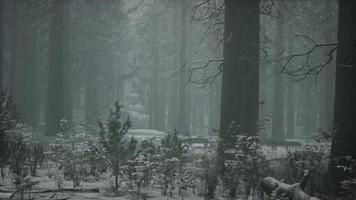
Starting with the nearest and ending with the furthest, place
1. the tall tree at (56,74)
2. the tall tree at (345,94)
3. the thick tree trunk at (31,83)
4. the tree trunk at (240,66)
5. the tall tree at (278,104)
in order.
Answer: the tall tree at (345,94)
the tree trunk at (240,66)
the tall tree at (56,74)
the tall tree at (278,104)
the thick tree trunk at (31,83)

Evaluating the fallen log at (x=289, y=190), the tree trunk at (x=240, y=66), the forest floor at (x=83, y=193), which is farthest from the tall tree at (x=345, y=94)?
the tree trunk at (x=240, y=66)

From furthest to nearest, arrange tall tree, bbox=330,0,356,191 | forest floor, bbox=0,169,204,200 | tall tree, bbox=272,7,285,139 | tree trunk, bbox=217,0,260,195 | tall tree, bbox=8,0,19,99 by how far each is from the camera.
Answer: tall tree, bbox=8,0,19,99, tall tree, bbox=272,7,285,139, tree trunk, bbox=217,0,260,195, tall tree, bbox=330,0,356,191, forest floor, bbox=0,169,204,200

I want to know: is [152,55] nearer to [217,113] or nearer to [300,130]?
[217,113]

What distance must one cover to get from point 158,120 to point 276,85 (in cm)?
1270

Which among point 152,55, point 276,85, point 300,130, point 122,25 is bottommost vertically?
point 300,130

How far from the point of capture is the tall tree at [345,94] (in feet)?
22.3

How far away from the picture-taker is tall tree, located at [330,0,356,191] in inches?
267

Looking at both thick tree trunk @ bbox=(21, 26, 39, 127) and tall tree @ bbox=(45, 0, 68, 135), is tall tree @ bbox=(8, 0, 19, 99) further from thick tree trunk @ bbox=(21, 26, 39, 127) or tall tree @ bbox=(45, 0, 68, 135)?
tall tree @ bbox=(45, 0, 68, 135)

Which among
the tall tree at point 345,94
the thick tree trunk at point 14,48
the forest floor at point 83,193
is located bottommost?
the forest floor at point 83,193

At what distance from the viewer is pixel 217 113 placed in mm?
36438

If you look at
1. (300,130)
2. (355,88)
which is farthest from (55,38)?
(300,130)

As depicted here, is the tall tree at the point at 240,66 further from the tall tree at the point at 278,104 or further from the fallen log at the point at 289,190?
the tall tree at the point at 278,104

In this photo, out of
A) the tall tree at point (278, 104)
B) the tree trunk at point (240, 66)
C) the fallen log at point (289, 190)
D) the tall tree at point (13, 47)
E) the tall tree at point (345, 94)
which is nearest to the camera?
the fallen log at point (289, 190)

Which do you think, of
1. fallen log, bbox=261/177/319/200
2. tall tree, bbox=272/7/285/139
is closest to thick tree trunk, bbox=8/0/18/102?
tall tree, bbox=272/7/285/139
